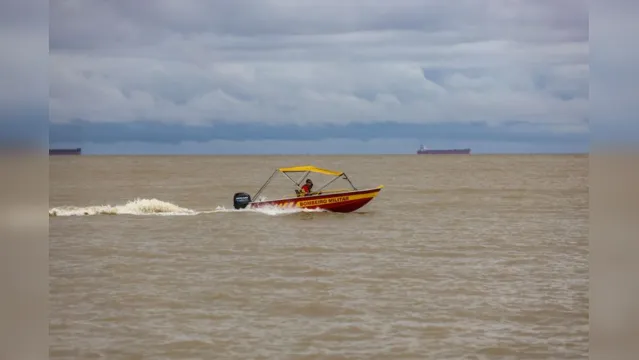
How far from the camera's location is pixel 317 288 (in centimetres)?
816

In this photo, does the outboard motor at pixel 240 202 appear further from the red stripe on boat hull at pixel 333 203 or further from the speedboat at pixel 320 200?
the red stripe on boat hull at pixel 333 203

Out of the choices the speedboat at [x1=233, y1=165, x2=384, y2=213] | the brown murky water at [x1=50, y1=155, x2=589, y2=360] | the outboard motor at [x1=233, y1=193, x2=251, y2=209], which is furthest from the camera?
the outboard motor at [x1=233, y1=193, x2=251, y2=209]

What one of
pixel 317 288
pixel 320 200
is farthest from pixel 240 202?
pixel 317 288

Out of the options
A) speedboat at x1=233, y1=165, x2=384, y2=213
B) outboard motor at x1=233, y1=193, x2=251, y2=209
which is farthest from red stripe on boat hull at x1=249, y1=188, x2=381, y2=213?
outboard motor at x1=233, y1=193, x2=251, y2=209

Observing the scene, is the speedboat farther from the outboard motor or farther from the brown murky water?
the brown murky water

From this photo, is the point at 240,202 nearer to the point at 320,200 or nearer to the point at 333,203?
the point at 320,200

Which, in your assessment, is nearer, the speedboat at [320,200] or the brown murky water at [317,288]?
the brown murky water at [317,288]

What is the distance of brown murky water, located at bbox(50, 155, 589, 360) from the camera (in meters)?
5.77

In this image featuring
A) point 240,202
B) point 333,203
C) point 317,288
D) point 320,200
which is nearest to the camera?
point 317,288

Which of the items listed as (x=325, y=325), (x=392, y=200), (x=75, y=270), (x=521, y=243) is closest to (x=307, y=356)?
(x=325, y=325)

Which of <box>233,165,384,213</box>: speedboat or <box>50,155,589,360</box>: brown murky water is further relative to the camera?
<box>233,165,384,213</box>: speedboat

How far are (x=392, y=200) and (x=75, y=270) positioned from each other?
14163 mm

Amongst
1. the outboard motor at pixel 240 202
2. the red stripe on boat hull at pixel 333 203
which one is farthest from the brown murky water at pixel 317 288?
the outboard motor at pixel 240 202

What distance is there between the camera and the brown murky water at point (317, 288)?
577cm
